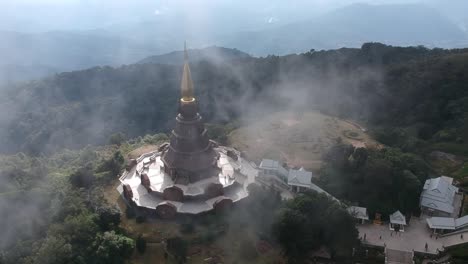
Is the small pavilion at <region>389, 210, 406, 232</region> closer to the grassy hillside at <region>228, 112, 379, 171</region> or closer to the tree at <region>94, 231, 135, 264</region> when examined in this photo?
the grassy hillside at <region>228, 112, 379, 171</region>

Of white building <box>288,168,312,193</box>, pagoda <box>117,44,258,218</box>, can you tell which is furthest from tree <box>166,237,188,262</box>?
white building <box>288,168,312,193</box>

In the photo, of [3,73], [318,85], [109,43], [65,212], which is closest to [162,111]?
[318,85]

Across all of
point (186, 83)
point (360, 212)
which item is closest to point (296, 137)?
point (360, 212)

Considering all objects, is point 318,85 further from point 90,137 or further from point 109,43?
point 109,43

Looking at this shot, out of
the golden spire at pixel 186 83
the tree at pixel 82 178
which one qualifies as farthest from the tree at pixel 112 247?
the golden spire at pixel 186 83

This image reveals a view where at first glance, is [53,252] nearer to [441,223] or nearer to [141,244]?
[141,244]

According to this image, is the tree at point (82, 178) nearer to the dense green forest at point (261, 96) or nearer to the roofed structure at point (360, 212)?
the roofed structure at point (360, 212)
